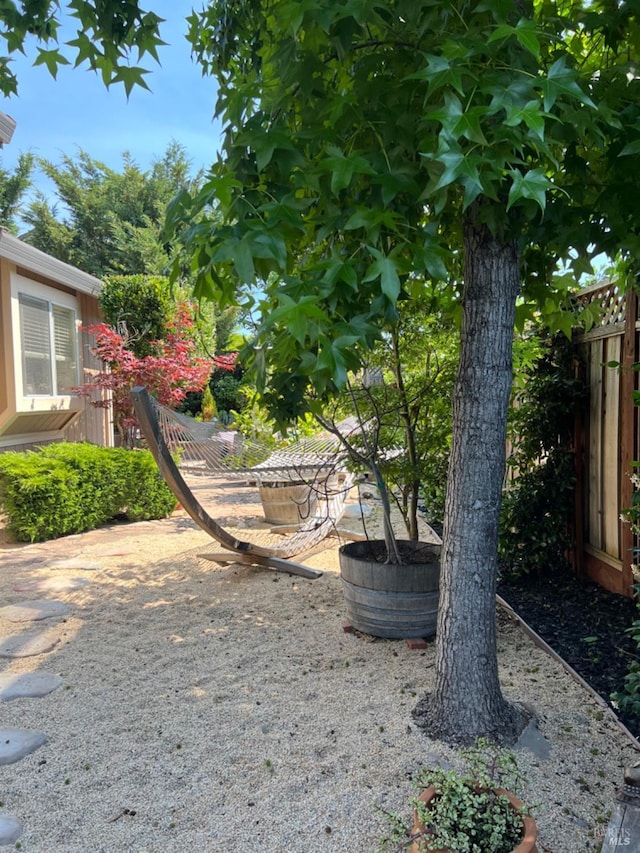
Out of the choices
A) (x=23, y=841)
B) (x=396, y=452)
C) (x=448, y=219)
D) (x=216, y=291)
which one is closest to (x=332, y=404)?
(x=396, y=452)

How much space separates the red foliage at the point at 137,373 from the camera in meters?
7.19

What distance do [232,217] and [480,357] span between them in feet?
3.07

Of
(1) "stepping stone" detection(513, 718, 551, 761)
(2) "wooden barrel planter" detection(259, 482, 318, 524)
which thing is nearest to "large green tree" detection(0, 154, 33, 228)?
(2) "wooden barrel planter" detection(259, 482, 318, 524)

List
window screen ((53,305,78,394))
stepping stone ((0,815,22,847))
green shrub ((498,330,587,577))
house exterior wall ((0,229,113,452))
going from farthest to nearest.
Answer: window screen ((53,305,78,394)) < house exterior wall ((0,229,113,452)) < green shrub ((498,330,587,577)) < stepping stone ((0,815,22,847))

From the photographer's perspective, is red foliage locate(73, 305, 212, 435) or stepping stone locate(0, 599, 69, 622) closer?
stepping stone locate(0, 599, 69, 622)

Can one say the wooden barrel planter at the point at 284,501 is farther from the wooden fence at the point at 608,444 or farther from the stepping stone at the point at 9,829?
the stepping stone at the point at 9,829

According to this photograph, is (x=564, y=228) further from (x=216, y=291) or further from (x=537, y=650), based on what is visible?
(x=537, y=650)

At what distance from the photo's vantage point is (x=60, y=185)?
744 inches

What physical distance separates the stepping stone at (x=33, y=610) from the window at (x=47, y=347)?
11.3ft

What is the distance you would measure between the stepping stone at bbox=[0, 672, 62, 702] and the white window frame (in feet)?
13.7

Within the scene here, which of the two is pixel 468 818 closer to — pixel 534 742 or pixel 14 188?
pixel 534 742

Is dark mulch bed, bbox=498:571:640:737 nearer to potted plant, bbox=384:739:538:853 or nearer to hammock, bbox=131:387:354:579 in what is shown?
potted plant, bbox=384:739:538:853

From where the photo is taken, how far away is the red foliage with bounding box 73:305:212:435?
23.6 ft

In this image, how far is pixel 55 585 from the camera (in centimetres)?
410
